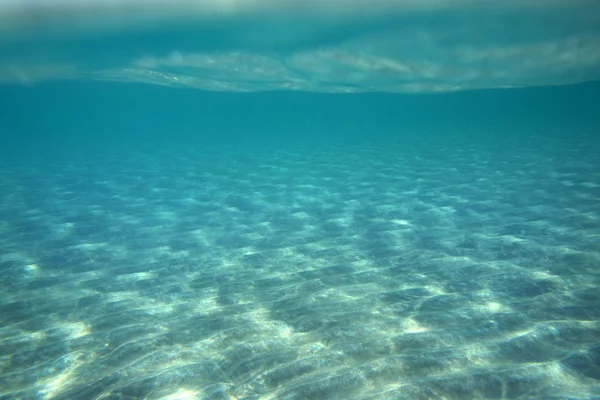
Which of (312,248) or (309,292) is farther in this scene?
(312,248)

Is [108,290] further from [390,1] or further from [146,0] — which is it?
[390,1]

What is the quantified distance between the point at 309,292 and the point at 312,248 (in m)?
1.93

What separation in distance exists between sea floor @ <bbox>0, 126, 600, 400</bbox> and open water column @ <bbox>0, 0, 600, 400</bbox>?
0.03 meters

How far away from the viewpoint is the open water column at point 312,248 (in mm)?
3605

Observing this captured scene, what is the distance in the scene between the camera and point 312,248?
729 cm

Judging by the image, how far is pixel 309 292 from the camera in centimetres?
541

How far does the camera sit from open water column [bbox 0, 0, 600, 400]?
3.61 m

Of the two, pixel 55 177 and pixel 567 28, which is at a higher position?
pixel 567 28

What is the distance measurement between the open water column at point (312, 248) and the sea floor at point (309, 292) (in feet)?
0.11

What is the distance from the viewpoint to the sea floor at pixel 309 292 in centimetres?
348

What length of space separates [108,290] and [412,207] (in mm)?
7326

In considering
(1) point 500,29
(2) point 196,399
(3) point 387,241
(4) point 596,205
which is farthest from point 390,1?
(2) point 196,399

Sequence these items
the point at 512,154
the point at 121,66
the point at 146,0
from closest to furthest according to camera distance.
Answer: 1. the point at 146,0
2. the point at 512,154
3. the point at 121,66

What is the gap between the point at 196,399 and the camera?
10.8 ft
